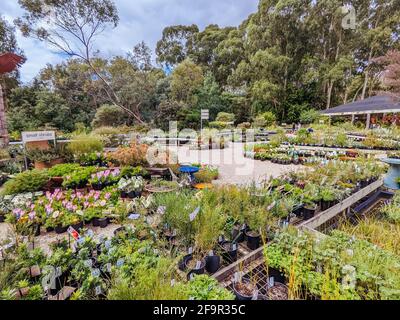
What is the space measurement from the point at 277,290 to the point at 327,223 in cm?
170

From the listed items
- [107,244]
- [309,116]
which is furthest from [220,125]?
[107,244]

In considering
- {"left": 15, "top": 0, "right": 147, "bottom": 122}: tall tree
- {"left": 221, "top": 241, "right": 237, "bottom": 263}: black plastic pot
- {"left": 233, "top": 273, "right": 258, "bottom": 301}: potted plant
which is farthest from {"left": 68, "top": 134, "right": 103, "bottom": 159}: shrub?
{"left": 15, "top": 0, "right": 147, "bottom": 122}: tall tree

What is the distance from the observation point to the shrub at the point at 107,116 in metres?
14.4

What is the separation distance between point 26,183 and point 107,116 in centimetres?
1256

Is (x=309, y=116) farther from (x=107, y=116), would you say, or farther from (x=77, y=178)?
(x=77, y=178)

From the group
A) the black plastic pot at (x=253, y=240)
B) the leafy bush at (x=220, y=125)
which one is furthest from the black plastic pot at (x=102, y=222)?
the leafy bush at (x=220, y=125)

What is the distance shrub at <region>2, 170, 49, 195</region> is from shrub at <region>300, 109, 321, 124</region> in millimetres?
16933

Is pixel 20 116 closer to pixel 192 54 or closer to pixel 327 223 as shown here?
pixel 192 54

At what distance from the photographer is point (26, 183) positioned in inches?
129

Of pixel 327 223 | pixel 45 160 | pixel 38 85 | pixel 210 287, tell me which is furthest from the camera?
pixel 38 85

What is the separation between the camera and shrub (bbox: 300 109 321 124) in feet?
51.2

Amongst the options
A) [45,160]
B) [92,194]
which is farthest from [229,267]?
[45,160]

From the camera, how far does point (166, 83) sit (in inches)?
695
